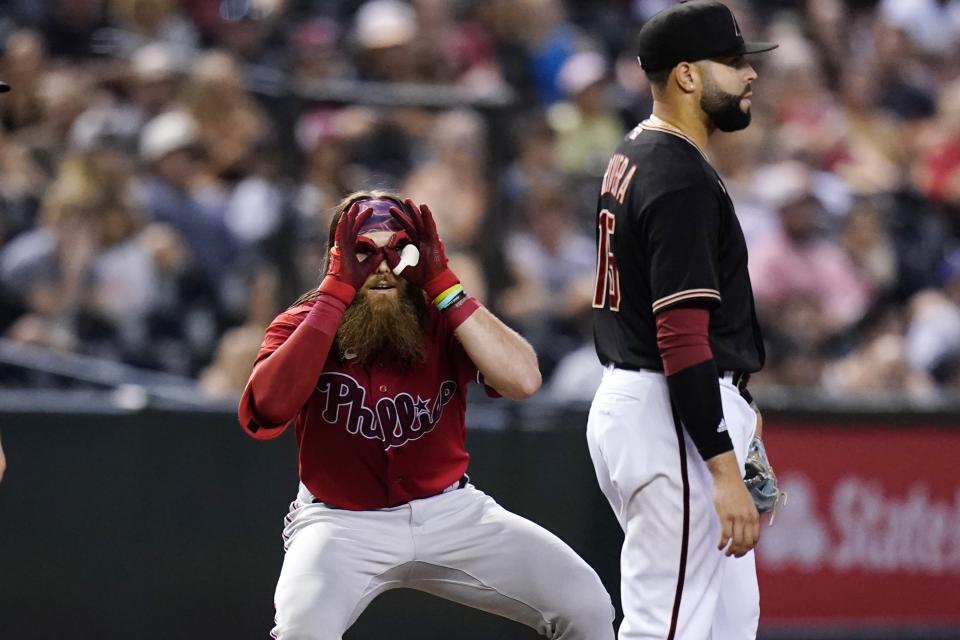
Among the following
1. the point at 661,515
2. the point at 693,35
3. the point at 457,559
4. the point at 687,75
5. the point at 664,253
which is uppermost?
the point at 693,35

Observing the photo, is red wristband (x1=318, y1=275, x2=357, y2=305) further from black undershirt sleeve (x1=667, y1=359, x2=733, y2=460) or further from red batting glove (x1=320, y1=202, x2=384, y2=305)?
black undershirt sleeve (x1=667, y1=359, x2=733, y2=460)

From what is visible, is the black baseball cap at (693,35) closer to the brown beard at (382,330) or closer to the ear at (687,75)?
the ear at (687,75)

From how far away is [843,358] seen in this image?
28.6 feet

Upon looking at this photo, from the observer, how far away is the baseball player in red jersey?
4289 millimetres

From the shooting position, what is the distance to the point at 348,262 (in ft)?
13.9

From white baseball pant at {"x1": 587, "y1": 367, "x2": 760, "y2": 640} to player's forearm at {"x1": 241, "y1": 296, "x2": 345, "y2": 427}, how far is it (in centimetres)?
81

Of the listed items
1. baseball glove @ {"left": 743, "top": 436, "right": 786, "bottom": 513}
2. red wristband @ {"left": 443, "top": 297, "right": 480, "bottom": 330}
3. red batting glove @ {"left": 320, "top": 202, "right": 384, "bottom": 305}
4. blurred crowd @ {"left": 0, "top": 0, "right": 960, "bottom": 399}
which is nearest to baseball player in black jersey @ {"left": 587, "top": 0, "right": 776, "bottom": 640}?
baseball glove @ {"left": 743, "top": 436, "right": 786, "bottom": 513}

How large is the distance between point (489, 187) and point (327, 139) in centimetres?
79

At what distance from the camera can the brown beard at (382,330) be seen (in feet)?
14.3

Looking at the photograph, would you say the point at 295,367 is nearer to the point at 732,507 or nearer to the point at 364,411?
the point at 364,411

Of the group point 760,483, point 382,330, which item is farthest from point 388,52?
point 760,483

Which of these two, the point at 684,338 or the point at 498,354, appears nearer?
the point at 684,338

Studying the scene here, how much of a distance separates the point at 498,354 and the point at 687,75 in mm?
938

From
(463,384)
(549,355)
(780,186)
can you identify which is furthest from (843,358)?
(463,384)
